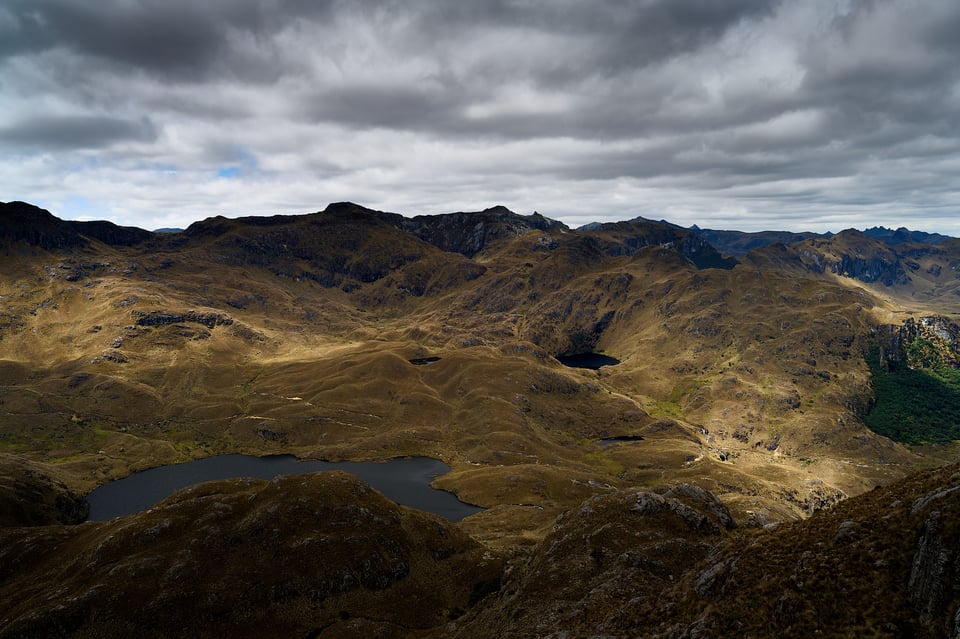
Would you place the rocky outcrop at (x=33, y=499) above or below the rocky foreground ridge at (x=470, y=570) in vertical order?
below

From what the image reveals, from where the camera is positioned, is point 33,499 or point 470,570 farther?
point 33,499

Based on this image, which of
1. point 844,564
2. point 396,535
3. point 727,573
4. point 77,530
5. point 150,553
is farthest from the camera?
point 77,530

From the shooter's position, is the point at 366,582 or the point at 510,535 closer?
the point at 366,582

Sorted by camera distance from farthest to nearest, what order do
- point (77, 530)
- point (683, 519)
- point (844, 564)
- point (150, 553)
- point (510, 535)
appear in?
point (510, 535), point (77, 530), point (150, 553), point (683, 519), point (844, 564)

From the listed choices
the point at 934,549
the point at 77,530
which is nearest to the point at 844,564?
the point at 934,549

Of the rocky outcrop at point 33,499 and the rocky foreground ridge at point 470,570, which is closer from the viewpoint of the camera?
the rocky foreground ridge at point 470,570

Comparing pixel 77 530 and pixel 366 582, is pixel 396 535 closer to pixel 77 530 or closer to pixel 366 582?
pixel 366 582

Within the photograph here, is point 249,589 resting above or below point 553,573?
below

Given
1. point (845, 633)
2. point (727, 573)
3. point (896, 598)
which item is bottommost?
point (727, 573)

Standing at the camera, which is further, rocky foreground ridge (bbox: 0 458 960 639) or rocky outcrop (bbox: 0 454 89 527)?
rocky outcrop (bbox: 0 454 89 527)

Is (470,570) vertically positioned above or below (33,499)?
above

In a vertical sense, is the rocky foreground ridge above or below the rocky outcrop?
above
